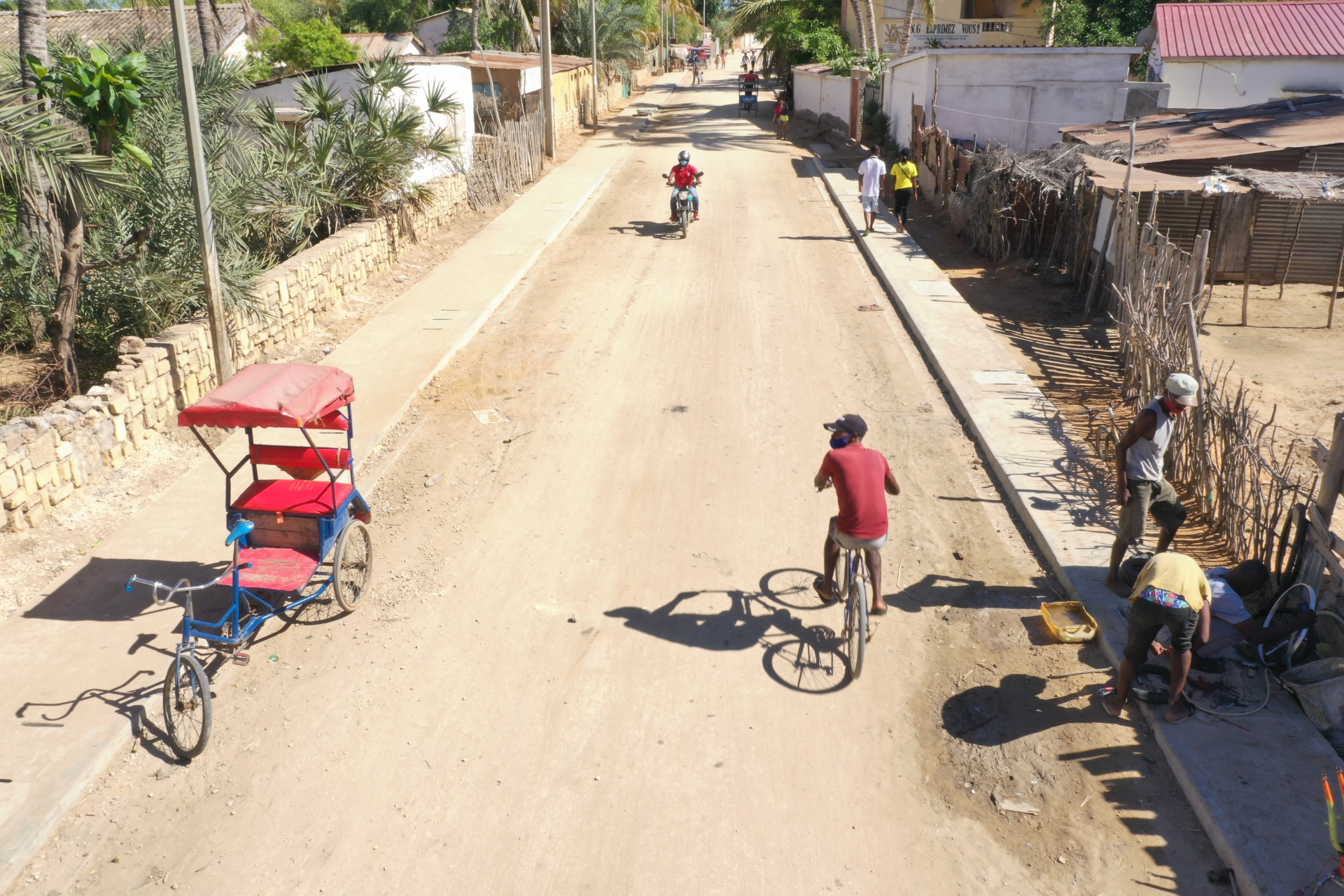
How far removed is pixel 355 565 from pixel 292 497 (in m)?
0.69

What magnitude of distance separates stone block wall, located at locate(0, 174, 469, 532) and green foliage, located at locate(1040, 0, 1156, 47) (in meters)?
26.7

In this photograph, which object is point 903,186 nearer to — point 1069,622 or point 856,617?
point 1069,622

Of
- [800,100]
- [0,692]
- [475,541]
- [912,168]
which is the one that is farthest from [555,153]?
[0,692]

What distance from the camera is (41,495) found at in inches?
310

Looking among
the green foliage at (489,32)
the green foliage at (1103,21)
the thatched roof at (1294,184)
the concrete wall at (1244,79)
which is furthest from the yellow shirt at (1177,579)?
the green foliage at (489,32)

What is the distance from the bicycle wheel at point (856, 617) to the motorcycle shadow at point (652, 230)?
44.7ft

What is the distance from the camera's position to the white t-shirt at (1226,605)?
249 inches

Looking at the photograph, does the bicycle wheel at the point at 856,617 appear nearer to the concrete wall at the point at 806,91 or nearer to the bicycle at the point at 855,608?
the bicycle at the point at 855,608

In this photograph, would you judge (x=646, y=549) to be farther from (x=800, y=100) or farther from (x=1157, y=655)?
(x=800, y=100)

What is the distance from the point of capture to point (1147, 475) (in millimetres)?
6988

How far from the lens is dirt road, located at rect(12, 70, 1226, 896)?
4.99 m

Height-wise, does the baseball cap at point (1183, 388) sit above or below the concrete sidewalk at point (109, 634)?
above

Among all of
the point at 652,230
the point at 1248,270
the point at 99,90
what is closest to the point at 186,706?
the point at 99,90

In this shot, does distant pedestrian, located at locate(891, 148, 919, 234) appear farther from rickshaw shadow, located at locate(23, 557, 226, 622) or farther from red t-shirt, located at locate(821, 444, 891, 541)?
rickshaw shadow, located at locate(23, 557, 226, 622)
